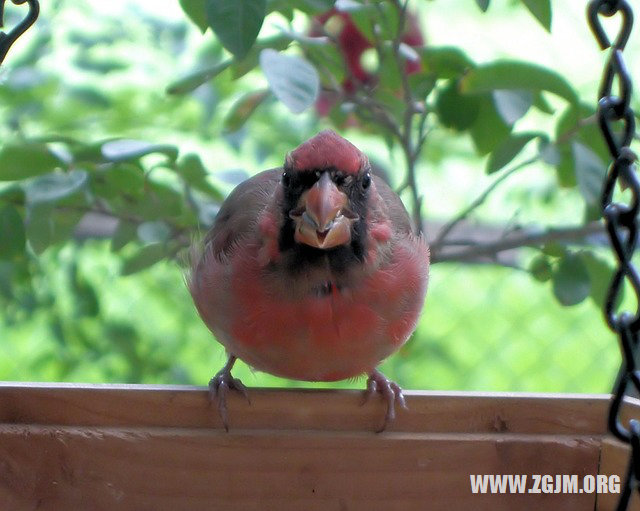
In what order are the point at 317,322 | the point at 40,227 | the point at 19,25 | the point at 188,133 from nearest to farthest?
the point at 19,25, the point at 317,322, the point at 40,227, the point at 188,133

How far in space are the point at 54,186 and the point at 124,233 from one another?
0.34 metres

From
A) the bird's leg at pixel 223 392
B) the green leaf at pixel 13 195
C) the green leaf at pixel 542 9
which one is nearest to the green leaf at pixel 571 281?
the green leaf at pixel 542 9

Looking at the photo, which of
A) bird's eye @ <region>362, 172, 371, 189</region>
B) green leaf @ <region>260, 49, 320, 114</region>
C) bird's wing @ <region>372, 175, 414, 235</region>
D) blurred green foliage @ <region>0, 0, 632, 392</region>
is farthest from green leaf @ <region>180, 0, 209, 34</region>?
bird's wing @ <region>372, 175, 414, 235</region>

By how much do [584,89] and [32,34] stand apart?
162cm

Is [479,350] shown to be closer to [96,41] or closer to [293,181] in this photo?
[96,41]

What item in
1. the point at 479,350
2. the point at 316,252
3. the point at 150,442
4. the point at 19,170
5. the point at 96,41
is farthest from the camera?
the point at 479,350

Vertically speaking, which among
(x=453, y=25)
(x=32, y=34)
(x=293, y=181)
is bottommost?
(x=453, y=25)

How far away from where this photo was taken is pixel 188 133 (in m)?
2.70

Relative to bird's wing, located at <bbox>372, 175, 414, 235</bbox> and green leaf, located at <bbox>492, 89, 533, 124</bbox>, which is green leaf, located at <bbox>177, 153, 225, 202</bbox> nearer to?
bird's wing, located at <bbox>372, 175, 414, 235</bbox>

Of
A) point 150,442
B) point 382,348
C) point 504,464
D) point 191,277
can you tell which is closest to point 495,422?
point 504,464

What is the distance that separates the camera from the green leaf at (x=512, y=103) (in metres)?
1.78

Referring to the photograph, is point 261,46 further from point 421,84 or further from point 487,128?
point 487,128

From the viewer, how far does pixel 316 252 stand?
170cm

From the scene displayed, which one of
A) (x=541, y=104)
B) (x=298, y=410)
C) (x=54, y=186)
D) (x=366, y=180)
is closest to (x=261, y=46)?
(x=366, y=180)
